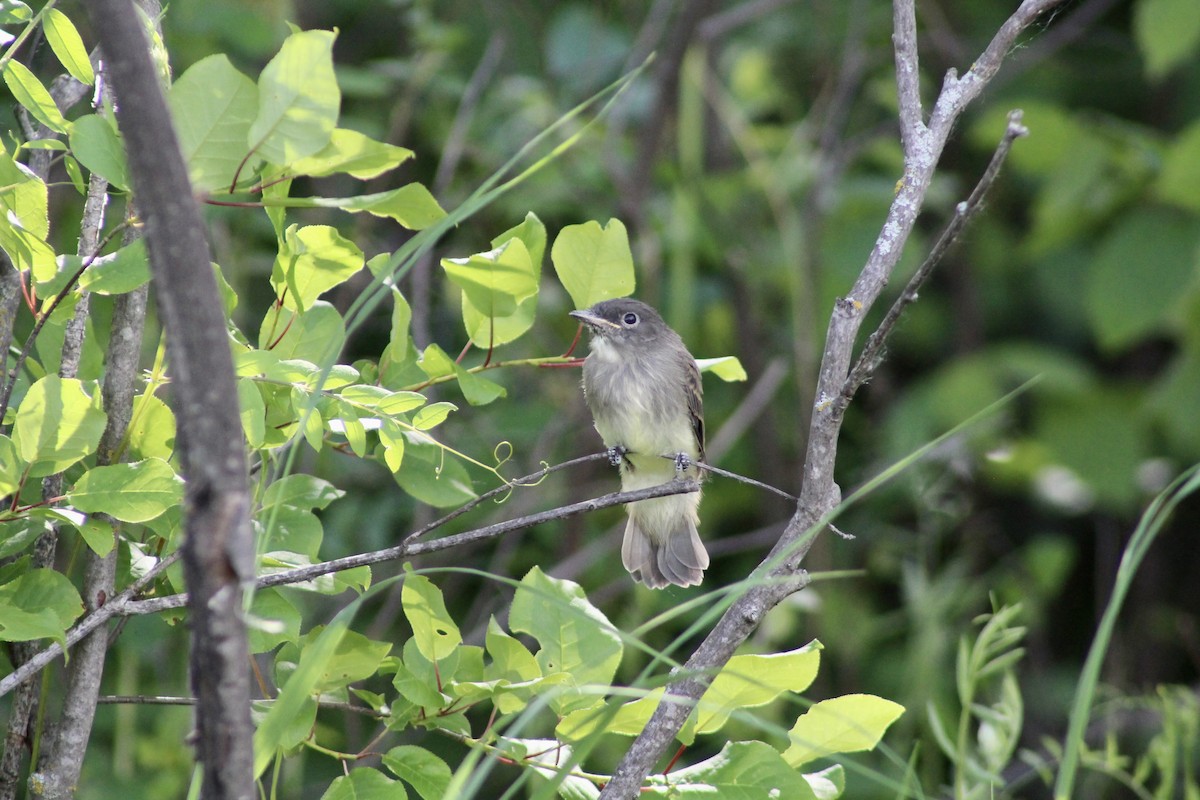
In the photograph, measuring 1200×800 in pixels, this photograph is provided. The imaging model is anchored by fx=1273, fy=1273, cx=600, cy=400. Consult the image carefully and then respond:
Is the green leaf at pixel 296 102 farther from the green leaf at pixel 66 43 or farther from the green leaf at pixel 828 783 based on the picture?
the green leaf at pixel 828 783

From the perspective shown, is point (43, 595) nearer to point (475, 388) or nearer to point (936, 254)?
point (475, 388)

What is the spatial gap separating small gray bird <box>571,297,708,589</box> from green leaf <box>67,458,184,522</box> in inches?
93.3

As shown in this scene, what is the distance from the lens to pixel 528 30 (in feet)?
20.8

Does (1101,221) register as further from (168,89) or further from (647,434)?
(168,89)

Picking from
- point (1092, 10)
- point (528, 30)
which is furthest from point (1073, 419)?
point (528, 30)

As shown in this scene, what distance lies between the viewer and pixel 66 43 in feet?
5.80

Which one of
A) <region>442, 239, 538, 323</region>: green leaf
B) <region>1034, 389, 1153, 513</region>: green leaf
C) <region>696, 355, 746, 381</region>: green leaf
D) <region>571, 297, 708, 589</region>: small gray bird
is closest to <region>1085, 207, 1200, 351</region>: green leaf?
<region>1034, 389, 1153, 513</region>: green leaf

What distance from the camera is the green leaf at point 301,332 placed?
1.92m

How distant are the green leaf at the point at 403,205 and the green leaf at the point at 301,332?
0.82ft

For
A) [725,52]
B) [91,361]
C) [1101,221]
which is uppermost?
[725,52]

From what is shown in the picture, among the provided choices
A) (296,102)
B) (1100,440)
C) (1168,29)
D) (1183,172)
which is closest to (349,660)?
(296,102)

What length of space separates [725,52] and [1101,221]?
2.16 m

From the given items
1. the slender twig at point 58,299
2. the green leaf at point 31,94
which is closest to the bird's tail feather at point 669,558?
the slender twig at point 58,299

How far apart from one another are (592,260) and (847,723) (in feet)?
2.85
